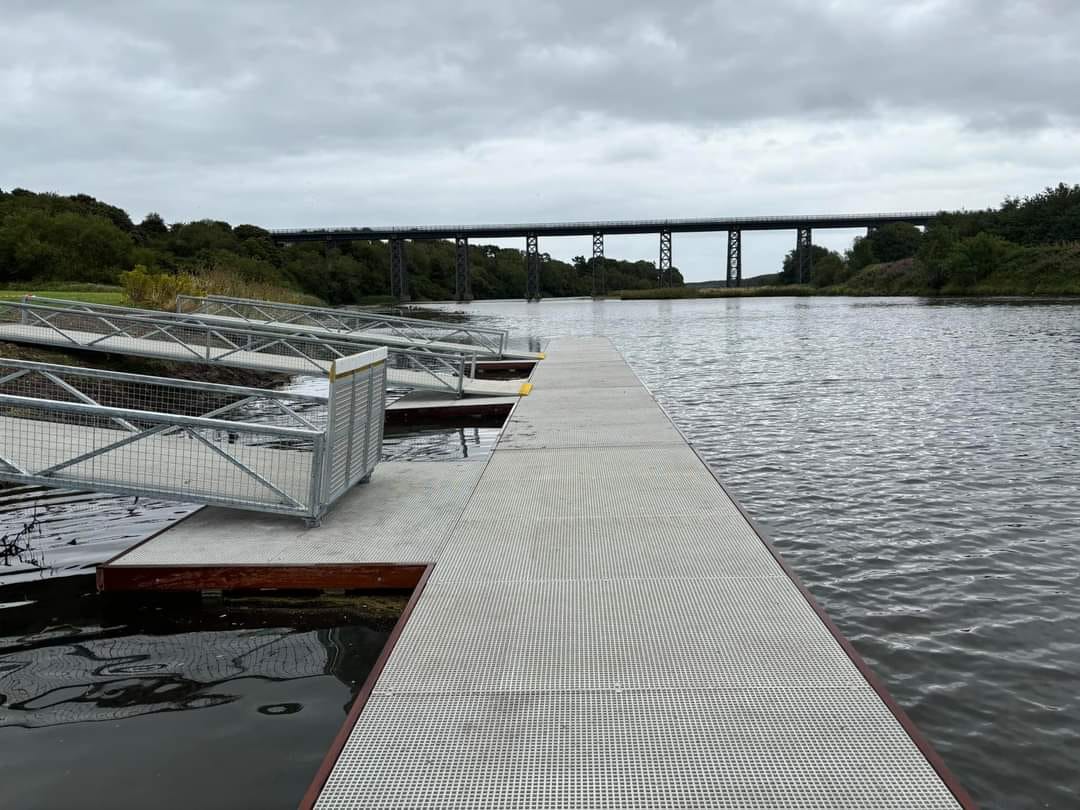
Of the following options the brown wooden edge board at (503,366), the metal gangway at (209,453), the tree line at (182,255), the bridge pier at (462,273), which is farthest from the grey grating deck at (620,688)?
the bridge pier at (462,273)

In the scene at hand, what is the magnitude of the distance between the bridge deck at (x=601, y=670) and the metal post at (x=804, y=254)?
144261 mm

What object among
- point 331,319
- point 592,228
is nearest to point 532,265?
point 592,228

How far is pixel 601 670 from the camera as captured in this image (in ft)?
16.2

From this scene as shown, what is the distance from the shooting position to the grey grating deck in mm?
3820

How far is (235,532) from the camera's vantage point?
816cm

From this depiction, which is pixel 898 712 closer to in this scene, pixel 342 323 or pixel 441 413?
pixel 441 413

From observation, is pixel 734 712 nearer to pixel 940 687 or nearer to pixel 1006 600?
pixel 940 687

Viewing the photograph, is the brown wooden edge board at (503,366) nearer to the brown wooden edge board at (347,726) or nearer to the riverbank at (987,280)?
the brown wooden edge board at (347,726)

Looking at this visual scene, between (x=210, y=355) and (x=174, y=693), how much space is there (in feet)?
44.8

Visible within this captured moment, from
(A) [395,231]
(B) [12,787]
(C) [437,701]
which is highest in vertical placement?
(A) [395,231]

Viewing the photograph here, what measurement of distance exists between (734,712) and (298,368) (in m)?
15.5

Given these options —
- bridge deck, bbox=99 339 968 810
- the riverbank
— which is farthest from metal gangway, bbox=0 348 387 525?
the riverbank

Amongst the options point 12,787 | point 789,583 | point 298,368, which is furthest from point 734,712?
point 298,368

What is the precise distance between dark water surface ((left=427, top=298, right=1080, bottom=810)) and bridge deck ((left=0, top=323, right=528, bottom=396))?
4.63m
